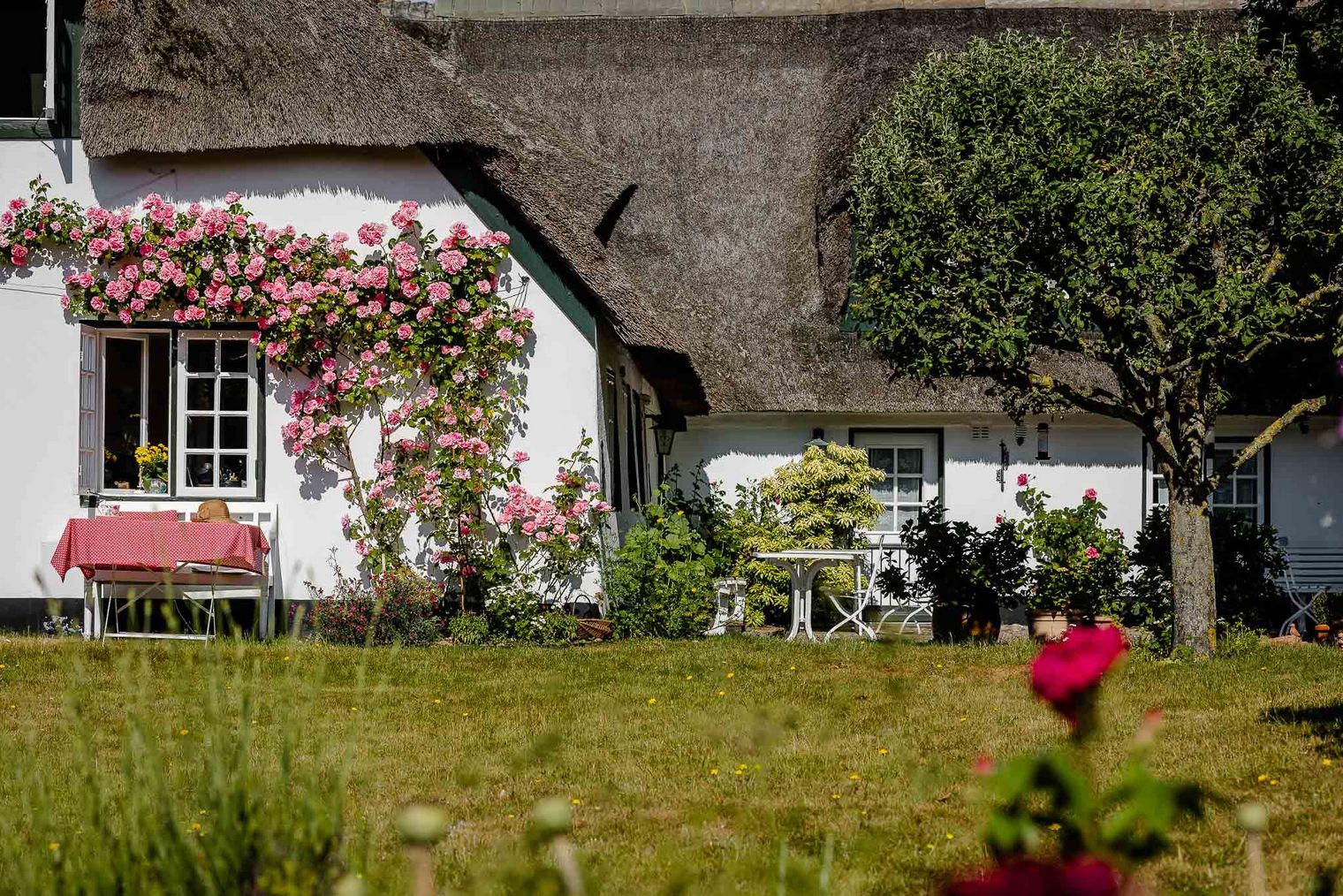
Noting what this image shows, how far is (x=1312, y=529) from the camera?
14.3 m

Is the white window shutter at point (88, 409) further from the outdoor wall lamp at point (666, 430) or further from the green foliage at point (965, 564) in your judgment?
the green foliage at point (965, 564)

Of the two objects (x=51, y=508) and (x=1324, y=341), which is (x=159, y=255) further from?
(x=1324, y=341)

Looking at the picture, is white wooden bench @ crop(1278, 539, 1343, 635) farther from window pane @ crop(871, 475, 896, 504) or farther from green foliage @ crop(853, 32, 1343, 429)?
green foliage @ crop(853, 32, 1343, 429)

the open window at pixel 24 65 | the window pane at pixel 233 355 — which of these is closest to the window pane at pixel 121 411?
the window pane at pixel 233 355

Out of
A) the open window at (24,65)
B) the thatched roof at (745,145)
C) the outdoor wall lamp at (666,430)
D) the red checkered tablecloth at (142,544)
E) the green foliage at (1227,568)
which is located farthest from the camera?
the outdoor wall lamp at (666,430)

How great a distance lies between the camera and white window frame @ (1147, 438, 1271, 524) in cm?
1428

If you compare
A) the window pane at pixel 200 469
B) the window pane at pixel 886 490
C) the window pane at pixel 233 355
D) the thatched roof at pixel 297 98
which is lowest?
the window pane at pixel 886 490

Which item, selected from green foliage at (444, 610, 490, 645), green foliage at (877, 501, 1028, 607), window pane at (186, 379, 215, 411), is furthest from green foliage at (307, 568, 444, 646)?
green foliage at (877, 501, 1028, 607)

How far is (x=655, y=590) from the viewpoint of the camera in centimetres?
1043

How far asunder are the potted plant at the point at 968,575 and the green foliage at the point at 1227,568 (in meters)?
0.95

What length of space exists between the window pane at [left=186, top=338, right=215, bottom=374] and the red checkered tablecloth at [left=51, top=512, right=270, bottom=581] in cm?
140

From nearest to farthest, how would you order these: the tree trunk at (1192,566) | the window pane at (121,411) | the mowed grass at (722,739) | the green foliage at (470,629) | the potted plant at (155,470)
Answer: the mowed grass at (722,739), the tree trunk at (1192,566), the green foliage at (470,629), the potted plant at (155,470), the window pane at (121,411)

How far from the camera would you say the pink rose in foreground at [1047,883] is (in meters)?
1.24

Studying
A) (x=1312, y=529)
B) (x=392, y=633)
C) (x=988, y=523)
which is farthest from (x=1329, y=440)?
(x=392, y=633)
